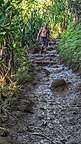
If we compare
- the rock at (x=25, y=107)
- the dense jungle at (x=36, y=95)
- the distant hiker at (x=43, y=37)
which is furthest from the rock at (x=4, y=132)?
the distant hiker at (x=43, y=37)

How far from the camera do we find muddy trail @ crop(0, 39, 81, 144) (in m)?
6.56

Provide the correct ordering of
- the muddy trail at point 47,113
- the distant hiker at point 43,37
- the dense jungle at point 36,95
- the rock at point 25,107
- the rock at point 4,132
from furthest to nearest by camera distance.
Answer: the distant hiker at point 43,37
the rock at point 25,107
the dense jungle at point 36,95
the muddy trail at point 47,113
the rock at point 4,132

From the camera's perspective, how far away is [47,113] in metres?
8.11

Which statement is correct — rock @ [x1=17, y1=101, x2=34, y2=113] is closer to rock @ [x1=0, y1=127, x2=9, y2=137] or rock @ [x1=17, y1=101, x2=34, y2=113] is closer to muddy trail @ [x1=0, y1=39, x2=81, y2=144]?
muddy trail @ [x1=0, y1=39, x2=81, y2=144]

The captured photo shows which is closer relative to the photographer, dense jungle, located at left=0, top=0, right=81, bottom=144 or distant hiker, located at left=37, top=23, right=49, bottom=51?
dense jungle, located at left=0, top=0, right=81, bottom=144

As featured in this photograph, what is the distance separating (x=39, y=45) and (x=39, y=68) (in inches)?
202

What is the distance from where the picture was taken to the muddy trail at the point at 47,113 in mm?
6562

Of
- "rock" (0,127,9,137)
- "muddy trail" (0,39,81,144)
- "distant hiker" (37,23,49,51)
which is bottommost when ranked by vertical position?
"distant hiker" (37,23,49,51)

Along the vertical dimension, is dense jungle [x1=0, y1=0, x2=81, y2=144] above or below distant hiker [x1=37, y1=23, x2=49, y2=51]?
above

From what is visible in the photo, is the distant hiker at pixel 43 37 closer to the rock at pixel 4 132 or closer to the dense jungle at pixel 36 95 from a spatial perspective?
the dense jungle at pixel 36 95

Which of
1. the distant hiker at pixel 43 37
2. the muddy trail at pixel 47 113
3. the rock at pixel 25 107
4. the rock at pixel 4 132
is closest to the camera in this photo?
the rock at pixel 4 132

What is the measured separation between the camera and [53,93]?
399 inches

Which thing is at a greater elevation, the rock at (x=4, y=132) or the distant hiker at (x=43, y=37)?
the rock at (x=4, y=132)

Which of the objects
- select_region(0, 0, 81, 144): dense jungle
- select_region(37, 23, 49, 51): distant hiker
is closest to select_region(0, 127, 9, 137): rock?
select_region(0, 0, 81, 144): dense jungle
